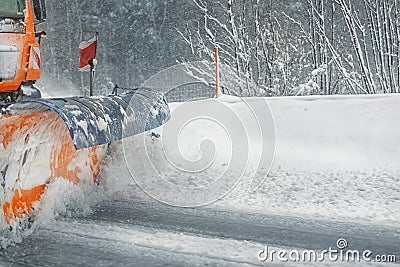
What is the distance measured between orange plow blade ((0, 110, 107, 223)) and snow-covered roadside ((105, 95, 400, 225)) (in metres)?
0.84

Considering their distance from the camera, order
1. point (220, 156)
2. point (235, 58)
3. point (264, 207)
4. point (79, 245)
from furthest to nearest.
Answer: point (235, 58) → point (220, 156) → point (264, 207) → point (79, 245)

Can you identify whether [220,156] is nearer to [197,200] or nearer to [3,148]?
[197,200]

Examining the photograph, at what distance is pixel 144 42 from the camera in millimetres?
36312

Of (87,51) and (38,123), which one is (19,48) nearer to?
(87,51)

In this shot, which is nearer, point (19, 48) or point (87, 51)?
point (19, 48)

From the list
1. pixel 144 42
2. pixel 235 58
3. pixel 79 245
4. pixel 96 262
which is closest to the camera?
pixel 96 262

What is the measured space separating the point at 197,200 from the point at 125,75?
3254cm

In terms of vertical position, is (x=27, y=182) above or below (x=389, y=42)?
below

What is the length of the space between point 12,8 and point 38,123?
6.34 feet

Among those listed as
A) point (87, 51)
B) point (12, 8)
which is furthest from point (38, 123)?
point (87, 51)

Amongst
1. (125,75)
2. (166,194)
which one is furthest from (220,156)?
(125,75)

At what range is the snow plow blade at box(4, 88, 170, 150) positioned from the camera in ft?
12.1

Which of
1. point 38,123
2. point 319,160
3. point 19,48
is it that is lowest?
point 319,160

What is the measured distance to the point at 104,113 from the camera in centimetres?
420
